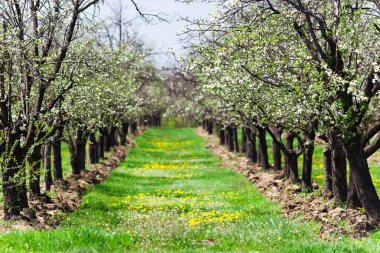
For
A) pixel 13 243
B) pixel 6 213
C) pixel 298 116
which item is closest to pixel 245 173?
pixel 298 116

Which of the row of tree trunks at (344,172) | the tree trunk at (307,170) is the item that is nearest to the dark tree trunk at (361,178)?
the row of tree trunks at (344,172)

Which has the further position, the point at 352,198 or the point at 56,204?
the point at 56,204

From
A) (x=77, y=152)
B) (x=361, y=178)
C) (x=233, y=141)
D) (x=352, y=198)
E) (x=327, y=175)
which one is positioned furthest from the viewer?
(x=233, y=141)

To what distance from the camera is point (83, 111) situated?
2072 centimetres

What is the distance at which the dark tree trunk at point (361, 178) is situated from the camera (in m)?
14.8

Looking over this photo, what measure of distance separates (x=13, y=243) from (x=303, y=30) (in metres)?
9.17

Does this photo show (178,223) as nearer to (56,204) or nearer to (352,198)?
(56,204)

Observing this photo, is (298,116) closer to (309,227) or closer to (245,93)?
(245,93)

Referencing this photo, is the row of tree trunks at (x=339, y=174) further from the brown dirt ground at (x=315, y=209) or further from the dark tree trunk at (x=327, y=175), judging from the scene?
the dark tree trunk at (x=327, y=175)

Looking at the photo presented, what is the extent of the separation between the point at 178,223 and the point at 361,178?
521cm

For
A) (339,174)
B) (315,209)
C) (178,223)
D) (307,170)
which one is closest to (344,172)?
(339,174)

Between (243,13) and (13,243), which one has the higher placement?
(243,13)

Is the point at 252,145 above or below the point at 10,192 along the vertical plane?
above

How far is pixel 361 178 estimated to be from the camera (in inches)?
591
